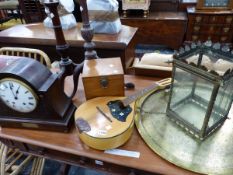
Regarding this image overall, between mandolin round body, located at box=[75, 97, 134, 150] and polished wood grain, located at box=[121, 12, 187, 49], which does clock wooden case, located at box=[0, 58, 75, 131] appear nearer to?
mandolin round body, located at box=[75, 97, 134, 150]

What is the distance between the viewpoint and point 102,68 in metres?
0.67

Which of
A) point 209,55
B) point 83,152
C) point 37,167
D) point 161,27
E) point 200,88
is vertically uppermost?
point 209,55

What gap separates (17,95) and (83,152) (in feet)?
0.88

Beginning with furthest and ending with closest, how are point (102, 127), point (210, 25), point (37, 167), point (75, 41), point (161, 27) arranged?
1. point (161, 27)
2. point (210, 25)
3. point (75, 41)
4. point (37, 167)
5. point (102, 127)

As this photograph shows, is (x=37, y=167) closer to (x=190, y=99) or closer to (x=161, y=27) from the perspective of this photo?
(x=190, y=99)

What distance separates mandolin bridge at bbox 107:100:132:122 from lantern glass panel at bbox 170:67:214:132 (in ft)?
0.55

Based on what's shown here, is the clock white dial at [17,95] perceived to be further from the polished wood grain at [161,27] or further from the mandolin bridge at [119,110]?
the polished wood grain at [161,27]

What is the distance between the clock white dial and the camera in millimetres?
583

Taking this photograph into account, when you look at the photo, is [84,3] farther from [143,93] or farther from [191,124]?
[191,124]

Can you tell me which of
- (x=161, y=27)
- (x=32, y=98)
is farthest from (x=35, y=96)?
A: (x=161, y=27)

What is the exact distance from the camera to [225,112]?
643 mm

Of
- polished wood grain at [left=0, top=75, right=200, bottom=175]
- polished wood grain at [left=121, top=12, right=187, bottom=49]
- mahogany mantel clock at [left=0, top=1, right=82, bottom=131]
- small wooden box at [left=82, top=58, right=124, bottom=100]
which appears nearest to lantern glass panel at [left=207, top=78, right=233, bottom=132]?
polished wood grain at [left=0, top=75, right=200, bottom=175]

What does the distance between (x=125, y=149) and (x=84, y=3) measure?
1.70 feet

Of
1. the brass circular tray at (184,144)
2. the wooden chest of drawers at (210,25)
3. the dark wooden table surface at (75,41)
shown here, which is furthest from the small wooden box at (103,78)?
the wooden chest of drawers at (210,25)
